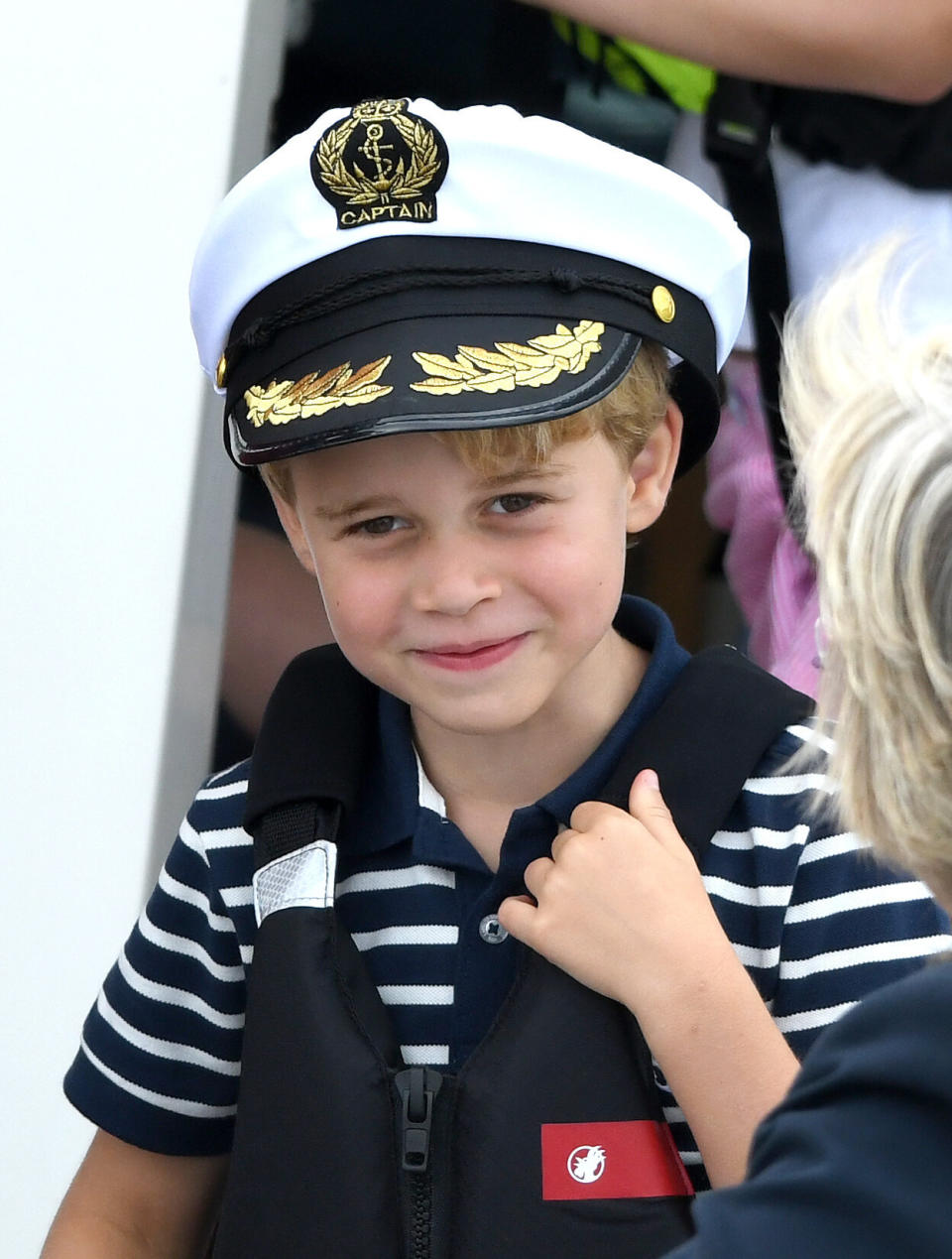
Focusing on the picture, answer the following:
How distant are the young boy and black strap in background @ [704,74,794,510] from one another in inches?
17.3

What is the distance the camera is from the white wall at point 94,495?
230cm

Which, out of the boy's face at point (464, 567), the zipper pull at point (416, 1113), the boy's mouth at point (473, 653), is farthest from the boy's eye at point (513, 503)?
the zipper pull at point (416, 1113)

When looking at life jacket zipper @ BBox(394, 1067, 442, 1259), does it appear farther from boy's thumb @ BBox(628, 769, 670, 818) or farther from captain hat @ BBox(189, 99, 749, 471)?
captain hat @ BBox(189, 99, 749, 471)

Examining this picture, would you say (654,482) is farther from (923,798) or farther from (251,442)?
(923,798)

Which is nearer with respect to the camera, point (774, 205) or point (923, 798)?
point (923, 798)

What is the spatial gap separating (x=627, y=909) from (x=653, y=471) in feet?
1.34

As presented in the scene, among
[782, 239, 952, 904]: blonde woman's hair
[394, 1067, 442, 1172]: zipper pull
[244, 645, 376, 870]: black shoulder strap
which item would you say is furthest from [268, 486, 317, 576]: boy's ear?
[782, 239, 952, 904]: blonde woman's hair

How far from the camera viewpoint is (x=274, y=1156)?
1.44 meters

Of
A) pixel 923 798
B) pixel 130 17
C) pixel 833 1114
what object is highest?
pixel 130 17

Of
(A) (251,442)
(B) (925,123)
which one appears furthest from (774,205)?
(A) (251,442)

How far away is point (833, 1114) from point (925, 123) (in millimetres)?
1390

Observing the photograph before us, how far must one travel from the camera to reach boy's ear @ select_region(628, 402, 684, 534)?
5.15ft

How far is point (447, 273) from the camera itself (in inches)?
56.0

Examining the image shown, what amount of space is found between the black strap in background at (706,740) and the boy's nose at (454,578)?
7.4 inches
